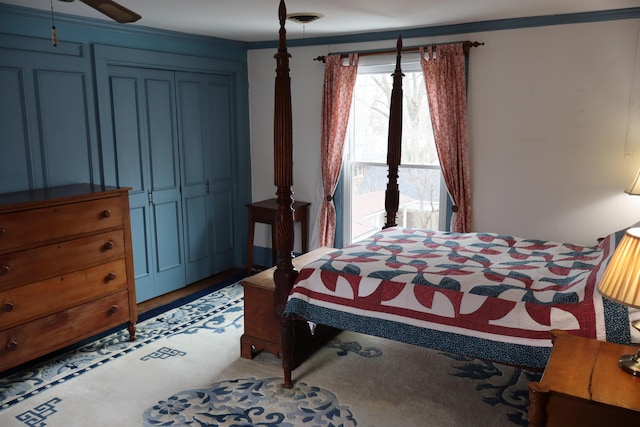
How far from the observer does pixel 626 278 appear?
1.72m

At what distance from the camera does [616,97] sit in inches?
149

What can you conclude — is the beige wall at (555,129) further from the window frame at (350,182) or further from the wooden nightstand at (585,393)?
the wooden nightstand at (585,393)

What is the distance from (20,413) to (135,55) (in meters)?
2.77

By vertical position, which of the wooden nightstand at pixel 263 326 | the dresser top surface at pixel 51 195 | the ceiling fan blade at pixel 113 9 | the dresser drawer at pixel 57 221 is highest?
the ceiling fan blade at pixel 113 9

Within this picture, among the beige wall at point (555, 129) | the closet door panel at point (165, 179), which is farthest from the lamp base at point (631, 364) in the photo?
the closet door panel at point (165, 179)

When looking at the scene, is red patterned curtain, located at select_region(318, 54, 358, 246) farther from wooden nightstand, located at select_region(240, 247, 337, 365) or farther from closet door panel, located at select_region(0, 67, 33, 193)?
closet door panel, located at select_region(0, 67, 33, 193)

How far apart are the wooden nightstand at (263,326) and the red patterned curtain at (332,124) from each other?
1602 millimetres

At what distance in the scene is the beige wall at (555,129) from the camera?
3.77 metres

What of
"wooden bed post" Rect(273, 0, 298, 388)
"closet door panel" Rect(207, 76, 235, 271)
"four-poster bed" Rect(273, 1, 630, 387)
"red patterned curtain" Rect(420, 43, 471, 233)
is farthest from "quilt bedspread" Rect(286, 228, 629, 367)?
"closet door panel" Rect(207, 76, 235, 271)

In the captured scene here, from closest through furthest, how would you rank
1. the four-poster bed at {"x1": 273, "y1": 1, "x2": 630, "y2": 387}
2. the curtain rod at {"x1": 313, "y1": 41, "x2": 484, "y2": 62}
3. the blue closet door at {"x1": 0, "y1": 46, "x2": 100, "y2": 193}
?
the four-poster bed at {"x1": 273, "y1": 1, "x2": 630, "y2": 387} < the blue closet door at {"x1": 0, "y1": 46, "x2": 100, "y2": 193} < the curtain rod at {"x1": 313, "y1": 41, "x2": 484, "y2": 62}

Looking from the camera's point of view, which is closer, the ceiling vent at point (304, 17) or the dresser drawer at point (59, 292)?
the dresser drawer at point (59, 292)

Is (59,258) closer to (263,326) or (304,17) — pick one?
(263,326)

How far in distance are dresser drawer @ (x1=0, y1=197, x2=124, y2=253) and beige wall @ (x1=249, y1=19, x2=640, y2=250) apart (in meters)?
2.73

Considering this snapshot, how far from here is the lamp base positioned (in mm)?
1801
